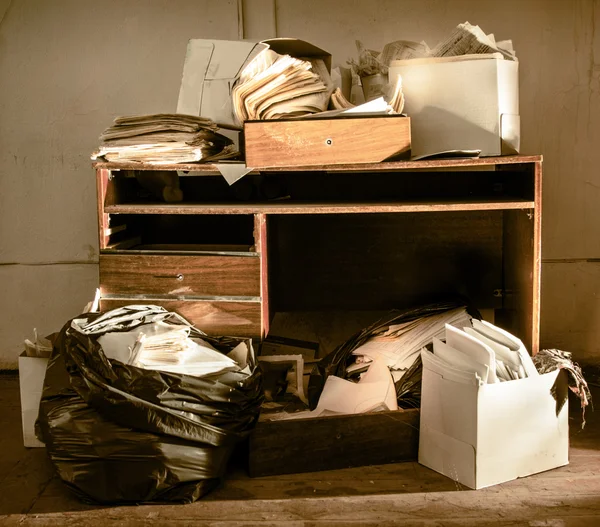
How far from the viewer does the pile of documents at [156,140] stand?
2.25 metres

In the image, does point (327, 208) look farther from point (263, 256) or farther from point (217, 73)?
point (217, 73)

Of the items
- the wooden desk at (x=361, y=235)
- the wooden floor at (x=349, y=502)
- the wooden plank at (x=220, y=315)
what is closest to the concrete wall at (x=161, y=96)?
the wooden desk at (x=361, y=235)

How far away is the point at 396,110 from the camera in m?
2.27

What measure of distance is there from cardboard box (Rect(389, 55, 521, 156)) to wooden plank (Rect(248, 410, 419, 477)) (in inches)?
34.8

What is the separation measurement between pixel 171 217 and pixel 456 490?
1.51 m

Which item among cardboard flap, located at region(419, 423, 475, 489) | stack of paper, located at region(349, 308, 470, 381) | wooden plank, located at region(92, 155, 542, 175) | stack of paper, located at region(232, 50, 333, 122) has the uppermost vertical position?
stack of paper, located at region(232, 50, 333, 122)

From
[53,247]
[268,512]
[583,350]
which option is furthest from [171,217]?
[583,350]

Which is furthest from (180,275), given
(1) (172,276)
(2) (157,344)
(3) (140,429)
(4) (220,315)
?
(3) (140,429)

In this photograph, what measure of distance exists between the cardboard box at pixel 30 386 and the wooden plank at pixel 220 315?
0.39 metres

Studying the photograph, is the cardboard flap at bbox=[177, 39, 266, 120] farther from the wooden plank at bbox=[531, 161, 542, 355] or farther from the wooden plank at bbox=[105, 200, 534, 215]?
the wooden plank at bbox=[531, 161, 542, 355]

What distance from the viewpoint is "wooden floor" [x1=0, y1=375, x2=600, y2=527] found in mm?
1873

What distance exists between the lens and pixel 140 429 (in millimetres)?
1922

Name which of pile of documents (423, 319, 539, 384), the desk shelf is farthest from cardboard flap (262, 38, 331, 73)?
pile of documents (423, 319, 539, 384)

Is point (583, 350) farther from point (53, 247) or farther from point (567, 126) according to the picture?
point (53, 247)
